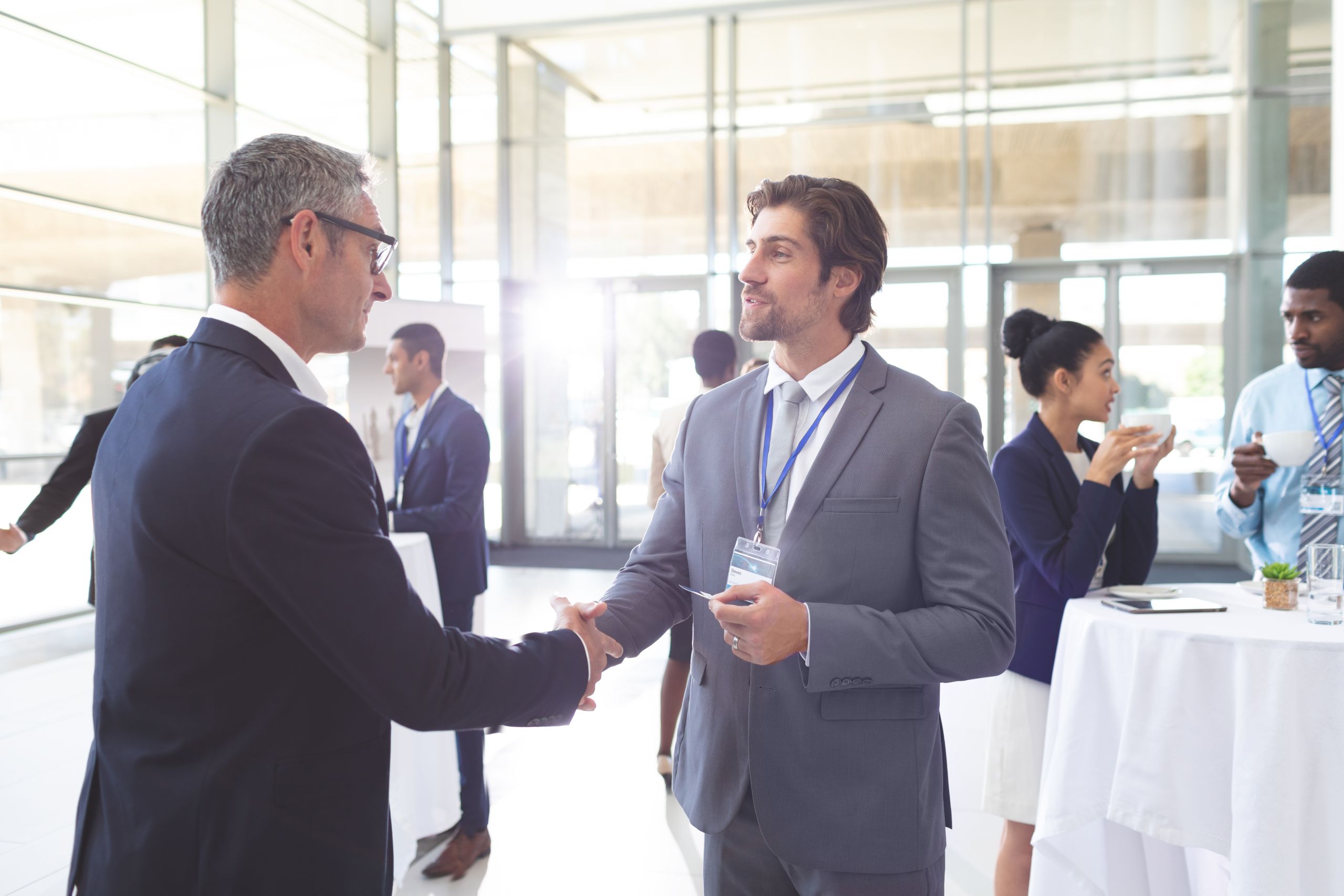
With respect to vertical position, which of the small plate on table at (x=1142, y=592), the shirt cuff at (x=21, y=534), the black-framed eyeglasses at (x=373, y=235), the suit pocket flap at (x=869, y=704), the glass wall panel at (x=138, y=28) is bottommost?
the small plate on table at (x=1142, y=592)

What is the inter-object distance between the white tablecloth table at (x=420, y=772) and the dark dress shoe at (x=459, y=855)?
0.27 feet

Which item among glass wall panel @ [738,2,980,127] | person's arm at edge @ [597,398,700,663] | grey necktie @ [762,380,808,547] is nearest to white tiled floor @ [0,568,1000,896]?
person's arm at edge @ [597,398,700,663]

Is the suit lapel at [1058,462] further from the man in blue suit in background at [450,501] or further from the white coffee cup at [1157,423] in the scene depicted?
the man in blue suit in background at [450,501]


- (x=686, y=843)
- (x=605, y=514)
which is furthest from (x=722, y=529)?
(x=605, y=514)

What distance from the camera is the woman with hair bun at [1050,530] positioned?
8.23 ft

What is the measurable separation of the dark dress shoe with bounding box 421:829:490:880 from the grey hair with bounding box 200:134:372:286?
2.54 metres

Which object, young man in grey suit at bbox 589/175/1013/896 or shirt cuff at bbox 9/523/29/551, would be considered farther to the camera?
shirt cuff at bbox 9/523/29/551

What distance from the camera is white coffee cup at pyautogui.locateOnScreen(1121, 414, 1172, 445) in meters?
2.55

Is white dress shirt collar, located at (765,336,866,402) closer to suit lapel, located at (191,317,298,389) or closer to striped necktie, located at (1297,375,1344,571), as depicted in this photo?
suit lapel, located at (191,317,298,389)

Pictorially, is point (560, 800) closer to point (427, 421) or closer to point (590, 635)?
point (427, 421)

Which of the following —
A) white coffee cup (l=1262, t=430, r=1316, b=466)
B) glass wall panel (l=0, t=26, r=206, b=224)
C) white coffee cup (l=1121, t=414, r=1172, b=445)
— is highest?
glass wall panel (l=0, t=26, r=206, b=224)

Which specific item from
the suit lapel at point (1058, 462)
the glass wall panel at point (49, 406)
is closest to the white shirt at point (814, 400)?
the suit lapel at point (1058, 462)

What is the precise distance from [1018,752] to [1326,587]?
0.87 metres

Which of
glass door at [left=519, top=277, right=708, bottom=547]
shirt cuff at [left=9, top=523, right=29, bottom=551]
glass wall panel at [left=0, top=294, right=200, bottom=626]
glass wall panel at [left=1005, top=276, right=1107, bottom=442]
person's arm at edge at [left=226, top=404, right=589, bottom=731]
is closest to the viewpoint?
person's arm at edge at [left=226, top=404, right=589, bottom=731]
